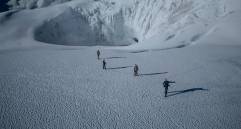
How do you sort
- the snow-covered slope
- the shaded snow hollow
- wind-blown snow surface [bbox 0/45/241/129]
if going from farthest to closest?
the shaded snow hollow
the snow-covered slope
wind-blown snow surface [bbox 0/45/241/129]

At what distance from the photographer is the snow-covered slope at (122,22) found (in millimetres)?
38250

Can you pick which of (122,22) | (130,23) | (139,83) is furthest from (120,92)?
(122,22)

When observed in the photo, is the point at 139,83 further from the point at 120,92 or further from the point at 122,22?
the point at 122,22

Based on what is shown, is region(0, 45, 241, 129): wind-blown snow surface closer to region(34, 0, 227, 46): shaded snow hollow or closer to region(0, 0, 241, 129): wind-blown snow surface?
region(0, 0, 241, 129): wind-blown snow surface

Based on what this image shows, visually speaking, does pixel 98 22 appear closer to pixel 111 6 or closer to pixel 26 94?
pixel 111 6

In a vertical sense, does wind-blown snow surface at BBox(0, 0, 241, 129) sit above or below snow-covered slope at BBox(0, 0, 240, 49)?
below

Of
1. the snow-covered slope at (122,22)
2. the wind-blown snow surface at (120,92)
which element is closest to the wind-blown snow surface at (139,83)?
the wind-blown snow surface at (120,92)

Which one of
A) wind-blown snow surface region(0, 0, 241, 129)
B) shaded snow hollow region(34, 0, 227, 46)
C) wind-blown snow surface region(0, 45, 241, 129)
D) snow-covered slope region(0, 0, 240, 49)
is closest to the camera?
wind-blown snow surface region(0, 45, 241, 129)

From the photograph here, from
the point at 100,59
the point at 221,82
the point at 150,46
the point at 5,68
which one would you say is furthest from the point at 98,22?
the point at 221,82

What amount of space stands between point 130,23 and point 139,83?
35.1 meters

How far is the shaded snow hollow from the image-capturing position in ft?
127

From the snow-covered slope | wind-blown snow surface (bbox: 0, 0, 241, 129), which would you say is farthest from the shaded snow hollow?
wind-blown snow surface (bbox: 0, 0, 241, 129)

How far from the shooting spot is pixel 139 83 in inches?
830

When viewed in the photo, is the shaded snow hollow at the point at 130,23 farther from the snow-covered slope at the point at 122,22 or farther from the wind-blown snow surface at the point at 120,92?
the wind-blown snow surface at the point at 120,92
